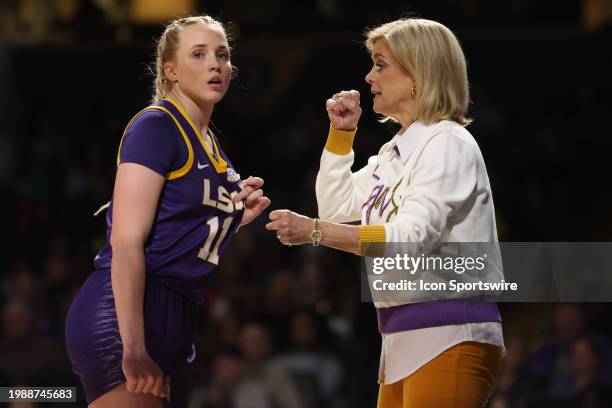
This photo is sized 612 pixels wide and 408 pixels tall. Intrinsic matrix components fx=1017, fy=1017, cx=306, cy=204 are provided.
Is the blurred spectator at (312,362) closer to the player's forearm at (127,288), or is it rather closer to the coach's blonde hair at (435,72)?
the coach's blonde hair at (435,72)

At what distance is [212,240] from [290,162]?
539 centimetres

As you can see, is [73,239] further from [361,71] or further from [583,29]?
[583,29]

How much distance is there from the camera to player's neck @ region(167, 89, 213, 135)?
109 inches

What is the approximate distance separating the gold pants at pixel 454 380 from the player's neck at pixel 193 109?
2.89 ft

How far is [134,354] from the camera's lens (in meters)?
2.50

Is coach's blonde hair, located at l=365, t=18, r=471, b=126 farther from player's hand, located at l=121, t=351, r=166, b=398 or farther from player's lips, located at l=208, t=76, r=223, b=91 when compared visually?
player's hand, located at l=121, t=351, r=166, b=398

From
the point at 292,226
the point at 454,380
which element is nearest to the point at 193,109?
the point at 292,226

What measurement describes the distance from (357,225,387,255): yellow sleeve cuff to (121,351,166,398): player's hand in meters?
0.60

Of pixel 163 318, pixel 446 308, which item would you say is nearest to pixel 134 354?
pixel 163 318

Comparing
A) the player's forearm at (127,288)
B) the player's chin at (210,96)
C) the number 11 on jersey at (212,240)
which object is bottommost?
the player's forearm at (127,288)

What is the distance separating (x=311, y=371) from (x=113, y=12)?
17.5 feet

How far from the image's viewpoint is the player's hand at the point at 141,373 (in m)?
2.50

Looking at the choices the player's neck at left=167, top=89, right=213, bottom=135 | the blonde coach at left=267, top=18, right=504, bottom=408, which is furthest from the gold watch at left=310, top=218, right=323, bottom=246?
the player's neck at left=167, top=89, right=213, bottom=135

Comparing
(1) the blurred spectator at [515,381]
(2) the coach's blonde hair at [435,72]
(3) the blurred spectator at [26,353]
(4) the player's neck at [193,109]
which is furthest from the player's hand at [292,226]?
(1) the blurred spectator at [515,381]
